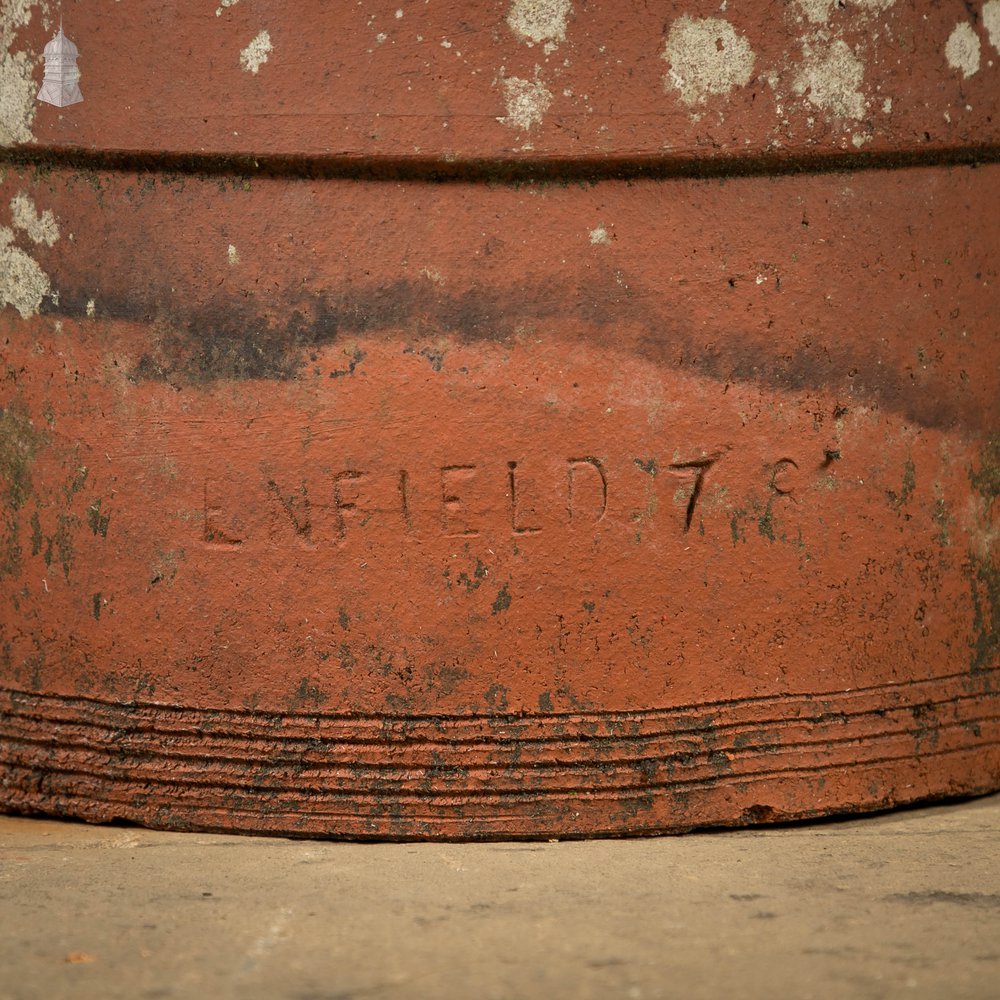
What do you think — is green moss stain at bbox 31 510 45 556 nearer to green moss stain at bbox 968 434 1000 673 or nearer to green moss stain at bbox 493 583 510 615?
green moss stain at bbox 493 583 510 615

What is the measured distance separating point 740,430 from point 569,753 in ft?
1.88

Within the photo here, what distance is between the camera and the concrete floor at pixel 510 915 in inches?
53.9

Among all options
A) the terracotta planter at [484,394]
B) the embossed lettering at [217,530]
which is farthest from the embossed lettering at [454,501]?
the embossed lettering at [217,530]

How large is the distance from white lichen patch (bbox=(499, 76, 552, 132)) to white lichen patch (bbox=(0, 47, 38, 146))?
30.0 inches

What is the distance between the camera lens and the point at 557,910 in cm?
161

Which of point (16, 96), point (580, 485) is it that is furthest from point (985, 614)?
point (16, 96)

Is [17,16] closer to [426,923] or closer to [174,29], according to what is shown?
[174,29]

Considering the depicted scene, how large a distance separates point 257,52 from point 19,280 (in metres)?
0.54

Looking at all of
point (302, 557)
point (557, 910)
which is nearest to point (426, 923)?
point (557, 910)

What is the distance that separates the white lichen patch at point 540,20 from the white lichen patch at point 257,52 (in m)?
0.37

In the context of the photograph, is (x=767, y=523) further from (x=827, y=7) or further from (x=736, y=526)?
(x=827, y=7)

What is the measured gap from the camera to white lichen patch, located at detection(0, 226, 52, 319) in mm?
2018

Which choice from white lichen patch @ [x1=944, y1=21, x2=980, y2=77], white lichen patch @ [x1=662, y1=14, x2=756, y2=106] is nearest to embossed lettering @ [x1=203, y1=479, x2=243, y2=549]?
white lichen patch @ [x1=662, y1=14, x2=756, y2=106]

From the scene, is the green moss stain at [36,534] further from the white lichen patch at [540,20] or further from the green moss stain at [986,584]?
the green moss stain at [986,584]
